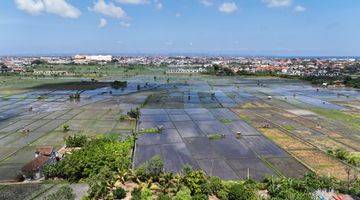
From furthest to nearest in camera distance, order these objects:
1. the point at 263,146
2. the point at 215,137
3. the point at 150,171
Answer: the point at 215,137 → the point at 263,146 → the point at 150,171

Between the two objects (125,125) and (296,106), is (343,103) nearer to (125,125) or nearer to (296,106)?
(296,106)

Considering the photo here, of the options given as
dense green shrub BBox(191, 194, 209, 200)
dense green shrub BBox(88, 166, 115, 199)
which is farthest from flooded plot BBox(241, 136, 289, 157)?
dense green shrub BBox(88, 166, 115, 199)

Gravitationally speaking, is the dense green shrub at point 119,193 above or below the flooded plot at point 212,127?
above

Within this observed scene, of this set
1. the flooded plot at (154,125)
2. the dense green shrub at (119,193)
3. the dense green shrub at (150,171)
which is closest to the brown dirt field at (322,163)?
the dense green shrub at (150,171)

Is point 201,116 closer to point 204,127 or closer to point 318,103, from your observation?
point 204,127

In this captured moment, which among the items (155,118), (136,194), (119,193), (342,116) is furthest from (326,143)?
(119,193)

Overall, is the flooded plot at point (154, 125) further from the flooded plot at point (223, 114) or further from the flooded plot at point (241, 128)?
the flooded plot at point (223, 114)
